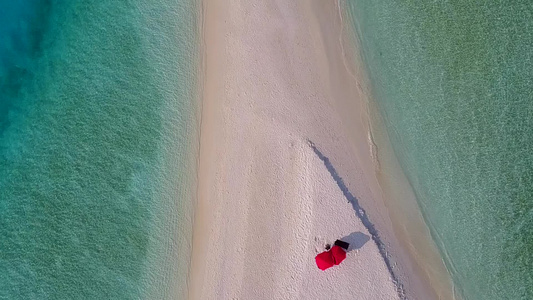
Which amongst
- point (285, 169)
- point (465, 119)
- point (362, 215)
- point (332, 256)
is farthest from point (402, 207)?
point (285, 169)

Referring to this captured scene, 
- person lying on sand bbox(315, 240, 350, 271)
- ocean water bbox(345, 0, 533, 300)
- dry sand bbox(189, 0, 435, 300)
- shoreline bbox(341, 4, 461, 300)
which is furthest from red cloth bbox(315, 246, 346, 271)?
ocean water bbox(345, 0, 533, 300)

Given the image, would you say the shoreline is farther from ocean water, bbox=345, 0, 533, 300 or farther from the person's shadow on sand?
the person's shadow on sand

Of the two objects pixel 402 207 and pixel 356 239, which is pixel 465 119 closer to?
pixel 402 207

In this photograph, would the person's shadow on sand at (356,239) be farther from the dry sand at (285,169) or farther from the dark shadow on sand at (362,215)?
the dark shadow on sand at (362,215)

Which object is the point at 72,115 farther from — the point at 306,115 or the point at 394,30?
the point at 394,30

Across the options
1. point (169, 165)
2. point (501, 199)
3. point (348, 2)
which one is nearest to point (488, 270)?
point (501, 199)

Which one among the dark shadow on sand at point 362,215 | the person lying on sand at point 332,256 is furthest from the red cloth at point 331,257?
the dark shadow on sand at point 362,215
